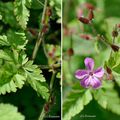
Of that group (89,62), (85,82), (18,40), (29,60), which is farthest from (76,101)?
(18,40)

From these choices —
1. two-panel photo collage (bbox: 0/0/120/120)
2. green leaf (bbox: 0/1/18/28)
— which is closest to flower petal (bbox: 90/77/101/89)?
two-panel photo collage (bbox: 0/0/120/120)

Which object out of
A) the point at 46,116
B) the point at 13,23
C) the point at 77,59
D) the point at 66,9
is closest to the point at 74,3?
the point at 66,9

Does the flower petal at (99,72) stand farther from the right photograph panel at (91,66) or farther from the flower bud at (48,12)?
the flower bud at (48,12)

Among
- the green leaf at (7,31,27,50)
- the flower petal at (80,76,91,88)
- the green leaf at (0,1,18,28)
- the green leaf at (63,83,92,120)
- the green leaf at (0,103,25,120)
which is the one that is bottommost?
the green leaf at (0,103,25,120)

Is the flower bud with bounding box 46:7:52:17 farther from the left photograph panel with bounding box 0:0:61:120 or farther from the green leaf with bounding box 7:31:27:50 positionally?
the green leaf with bounding box 7:31:27:50

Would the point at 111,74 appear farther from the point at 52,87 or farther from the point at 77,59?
the point at 77,59

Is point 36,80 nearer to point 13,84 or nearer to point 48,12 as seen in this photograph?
point 13,84

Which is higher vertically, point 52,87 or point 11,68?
point 11,68
